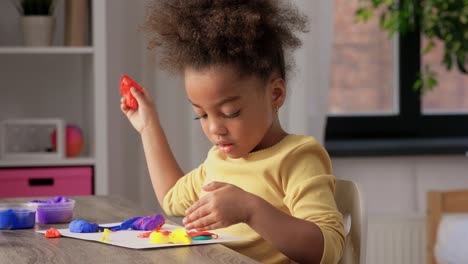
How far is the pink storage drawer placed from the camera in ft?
10.0

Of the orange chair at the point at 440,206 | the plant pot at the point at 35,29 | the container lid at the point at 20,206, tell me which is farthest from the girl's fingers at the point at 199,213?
the orange chair at the point at 440,206

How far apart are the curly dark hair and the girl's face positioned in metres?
0.02

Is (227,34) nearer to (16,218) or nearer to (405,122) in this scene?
(16,218)

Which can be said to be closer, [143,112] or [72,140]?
[143,112]

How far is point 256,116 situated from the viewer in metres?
1.50

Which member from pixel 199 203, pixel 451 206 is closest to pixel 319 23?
pixel 451 206

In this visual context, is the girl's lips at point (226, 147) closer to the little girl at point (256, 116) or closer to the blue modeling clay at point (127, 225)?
the little girl at point (256, 116)

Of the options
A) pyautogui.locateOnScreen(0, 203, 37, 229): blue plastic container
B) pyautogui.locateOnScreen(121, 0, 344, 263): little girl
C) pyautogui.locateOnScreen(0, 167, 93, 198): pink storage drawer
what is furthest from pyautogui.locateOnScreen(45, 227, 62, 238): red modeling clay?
pyautogui.locateOnScreen(0, 167, 93, 198): pink storage drawer

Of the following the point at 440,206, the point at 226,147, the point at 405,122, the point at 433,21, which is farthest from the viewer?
the point at 405,122

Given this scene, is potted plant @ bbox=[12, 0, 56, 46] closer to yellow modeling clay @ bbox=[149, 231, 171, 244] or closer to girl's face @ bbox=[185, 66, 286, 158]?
girl's face @ bbox=[185, 66, 286, 158]

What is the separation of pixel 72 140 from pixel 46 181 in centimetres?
17

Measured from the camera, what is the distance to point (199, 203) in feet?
4.33

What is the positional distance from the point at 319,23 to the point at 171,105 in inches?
24.0

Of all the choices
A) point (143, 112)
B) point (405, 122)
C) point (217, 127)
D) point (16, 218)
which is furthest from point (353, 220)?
point (405, 122)
